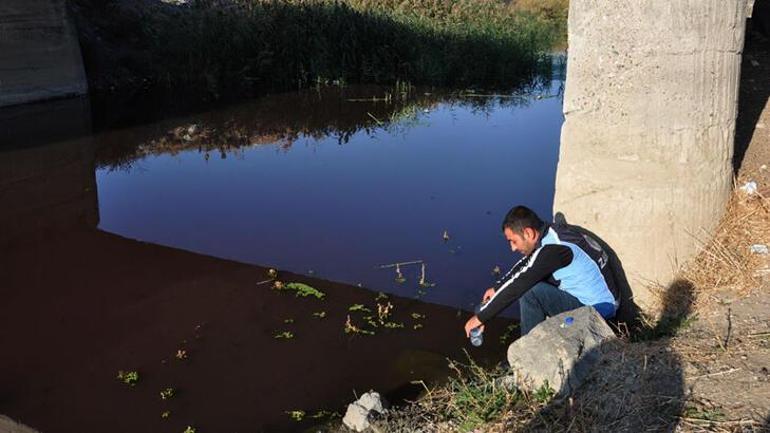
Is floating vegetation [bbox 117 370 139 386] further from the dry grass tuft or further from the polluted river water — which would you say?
the dry grass tuft

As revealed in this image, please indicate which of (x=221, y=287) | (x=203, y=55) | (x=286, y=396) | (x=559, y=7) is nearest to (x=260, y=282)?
(x=221, y=287)

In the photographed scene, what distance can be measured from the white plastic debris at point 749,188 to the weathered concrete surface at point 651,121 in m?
0.24

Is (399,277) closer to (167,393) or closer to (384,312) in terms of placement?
(384,312)

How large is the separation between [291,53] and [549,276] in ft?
44.4

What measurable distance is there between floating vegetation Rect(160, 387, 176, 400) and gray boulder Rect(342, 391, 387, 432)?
127 centimetres

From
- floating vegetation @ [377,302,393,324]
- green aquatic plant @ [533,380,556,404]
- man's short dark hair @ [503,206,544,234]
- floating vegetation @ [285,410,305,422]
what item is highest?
man's short dark hair @ [503,206,544,234]

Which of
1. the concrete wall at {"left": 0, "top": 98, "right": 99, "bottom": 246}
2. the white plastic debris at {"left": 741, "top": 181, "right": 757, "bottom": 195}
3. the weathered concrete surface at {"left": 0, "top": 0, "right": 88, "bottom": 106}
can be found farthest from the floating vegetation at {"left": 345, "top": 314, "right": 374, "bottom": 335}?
the weathered concrete surface at {"left": 0, "top": 0, "right": 88, "bottom": 106}

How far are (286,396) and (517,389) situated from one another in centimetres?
164

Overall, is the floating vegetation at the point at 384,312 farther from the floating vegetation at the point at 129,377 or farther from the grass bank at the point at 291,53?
the grass bank at the point at 291,53

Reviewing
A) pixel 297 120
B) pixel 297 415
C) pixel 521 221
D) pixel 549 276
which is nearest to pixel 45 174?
pixel 297 120

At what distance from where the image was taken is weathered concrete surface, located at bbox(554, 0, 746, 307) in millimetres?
4859

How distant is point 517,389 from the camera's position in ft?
13.5

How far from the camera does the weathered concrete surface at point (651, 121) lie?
486 cm

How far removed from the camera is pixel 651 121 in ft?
16.3
